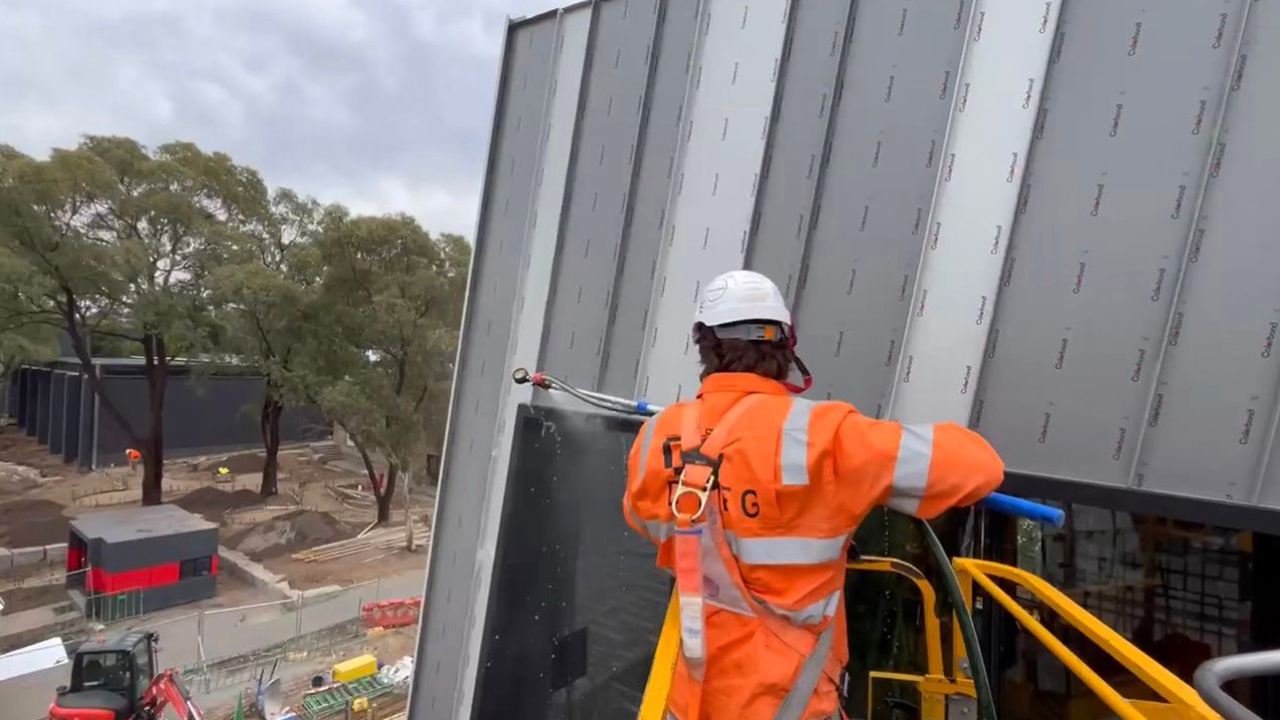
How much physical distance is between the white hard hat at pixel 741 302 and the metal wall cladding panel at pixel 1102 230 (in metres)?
1.38

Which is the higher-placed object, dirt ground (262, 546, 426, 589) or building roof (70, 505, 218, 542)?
building roof (70, 505, 218, 542)

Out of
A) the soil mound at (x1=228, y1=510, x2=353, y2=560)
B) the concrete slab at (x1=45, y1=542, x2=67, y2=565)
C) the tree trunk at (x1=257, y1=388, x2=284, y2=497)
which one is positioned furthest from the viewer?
the tree trunk at (x1=257, y1=388, x2=284, y2=497)

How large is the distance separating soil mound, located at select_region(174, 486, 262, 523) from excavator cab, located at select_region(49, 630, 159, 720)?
1224 cm

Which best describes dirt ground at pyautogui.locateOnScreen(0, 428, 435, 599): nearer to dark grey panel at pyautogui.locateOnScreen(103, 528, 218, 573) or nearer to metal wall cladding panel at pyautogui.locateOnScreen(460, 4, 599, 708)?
dark grey panel at pyautogui.locateOnScreen(103, 528, 218, 573)

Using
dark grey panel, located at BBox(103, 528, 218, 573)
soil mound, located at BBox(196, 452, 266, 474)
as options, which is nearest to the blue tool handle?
dark grey panel, located at BBox(103, 528, 218, 573)

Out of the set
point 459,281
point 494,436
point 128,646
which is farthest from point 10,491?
point 494,436

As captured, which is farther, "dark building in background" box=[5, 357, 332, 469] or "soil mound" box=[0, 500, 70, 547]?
"dark building in background" box=[5, 357, 332, 469]

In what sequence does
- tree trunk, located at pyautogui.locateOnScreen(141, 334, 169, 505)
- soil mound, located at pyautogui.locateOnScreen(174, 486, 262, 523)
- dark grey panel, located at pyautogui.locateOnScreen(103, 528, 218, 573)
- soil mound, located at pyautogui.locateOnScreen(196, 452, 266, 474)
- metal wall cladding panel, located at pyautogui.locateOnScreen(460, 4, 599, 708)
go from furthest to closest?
soil mound, located at pyautogui.locateOnScreen(196, 452, 266, 474) < soil mound, located at pyautogui.locateOnScreen(174, 486, 262, 523) < tree trunk, located at pyautogui.locateOnScreen(141, 334, 169, 505) < dark grey panel, located at pyautogui.locateOnScreen(103, 528, 218, 573) < metal wall cladding panel, located at pyautogui.locateOnScreen(460, 4, 599, 708)

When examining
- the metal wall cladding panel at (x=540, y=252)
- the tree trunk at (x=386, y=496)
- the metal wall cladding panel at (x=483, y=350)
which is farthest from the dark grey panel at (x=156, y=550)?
the metal wall cladding panel at (x=540, y=252)

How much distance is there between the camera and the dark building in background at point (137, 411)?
24.1m

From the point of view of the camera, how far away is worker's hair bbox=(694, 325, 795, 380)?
192 centimetres

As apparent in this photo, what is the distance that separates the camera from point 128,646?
824cm

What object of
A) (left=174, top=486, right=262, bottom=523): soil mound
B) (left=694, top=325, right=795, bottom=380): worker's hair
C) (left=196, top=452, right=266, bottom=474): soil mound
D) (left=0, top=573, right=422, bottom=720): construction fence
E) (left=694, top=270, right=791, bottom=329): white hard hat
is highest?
(left=694, top=270, right=791, bottom=329): white hard hat

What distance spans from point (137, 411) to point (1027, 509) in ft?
98.3
